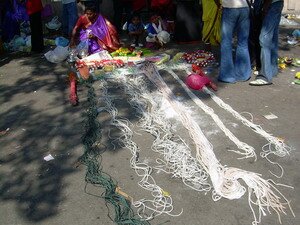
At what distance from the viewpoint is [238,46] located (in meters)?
6.08

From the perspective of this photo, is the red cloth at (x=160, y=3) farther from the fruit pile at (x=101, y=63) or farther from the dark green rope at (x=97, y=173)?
the dark green rope at (x=97, y=173)

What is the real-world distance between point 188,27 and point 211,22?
109 centimetres

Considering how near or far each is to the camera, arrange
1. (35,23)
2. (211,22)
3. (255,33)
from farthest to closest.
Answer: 1. (35,23)
2. (211,22)
3. (255,33)

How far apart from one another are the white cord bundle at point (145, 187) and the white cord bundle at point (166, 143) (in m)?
0.21

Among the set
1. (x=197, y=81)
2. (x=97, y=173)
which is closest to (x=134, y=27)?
(x=197, y=81)

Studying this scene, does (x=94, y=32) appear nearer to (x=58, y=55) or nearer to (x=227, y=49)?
(x=58, y=55)

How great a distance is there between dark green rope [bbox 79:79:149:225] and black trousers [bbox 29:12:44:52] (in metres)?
3.54

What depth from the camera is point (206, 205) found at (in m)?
3.34

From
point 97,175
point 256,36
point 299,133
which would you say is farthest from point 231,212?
point 256,36

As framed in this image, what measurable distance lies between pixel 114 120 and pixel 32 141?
41.8 inches

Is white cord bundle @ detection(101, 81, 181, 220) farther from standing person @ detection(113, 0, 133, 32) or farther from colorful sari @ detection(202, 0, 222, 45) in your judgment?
standing person @ detection(113, 0, 133, 32)

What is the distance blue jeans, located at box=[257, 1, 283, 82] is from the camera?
5.66 meters

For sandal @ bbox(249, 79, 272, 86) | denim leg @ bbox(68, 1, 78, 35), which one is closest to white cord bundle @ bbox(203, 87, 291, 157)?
sandal @ bbox(249, 79, 272, 86)

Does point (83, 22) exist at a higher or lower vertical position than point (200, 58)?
higher
